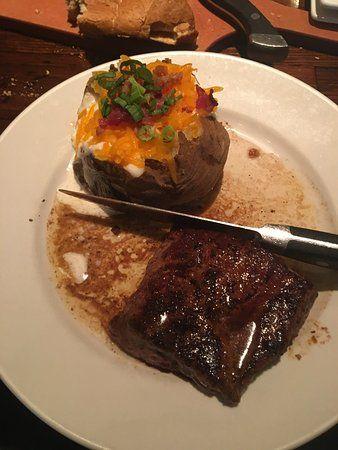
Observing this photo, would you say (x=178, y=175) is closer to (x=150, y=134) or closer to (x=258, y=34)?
(x=150, y=134)

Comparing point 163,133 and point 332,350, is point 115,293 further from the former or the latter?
point 332,350

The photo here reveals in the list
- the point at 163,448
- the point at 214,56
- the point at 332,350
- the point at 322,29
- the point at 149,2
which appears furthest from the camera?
the point at 322,29

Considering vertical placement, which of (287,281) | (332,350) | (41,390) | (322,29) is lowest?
(41,390)

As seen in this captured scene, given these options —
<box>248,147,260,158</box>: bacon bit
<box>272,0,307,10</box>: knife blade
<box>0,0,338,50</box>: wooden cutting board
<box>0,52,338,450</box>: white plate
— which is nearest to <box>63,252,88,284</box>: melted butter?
<box>0,52,338,450</box>: white plate

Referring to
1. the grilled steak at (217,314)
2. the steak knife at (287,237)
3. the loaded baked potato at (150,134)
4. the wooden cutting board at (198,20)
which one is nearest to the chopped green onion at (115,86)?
the loaded baked potato at (150,134)

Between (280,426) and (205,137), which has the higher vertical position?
(205,137)

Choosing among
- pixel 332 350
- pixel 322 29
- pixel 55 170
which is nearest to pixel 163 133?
pixel 55 170
